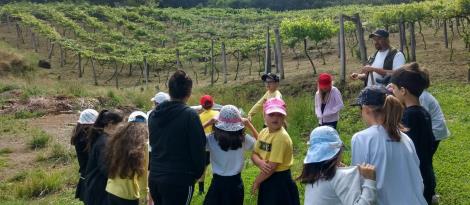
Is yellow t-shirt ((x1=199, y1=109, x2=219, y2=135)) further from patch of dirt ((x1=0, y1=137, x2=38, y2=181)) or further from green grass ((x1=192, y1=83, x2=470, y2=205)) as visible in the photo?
patch of dirt ((x1=0, y1=137, x2=38, y2=181))

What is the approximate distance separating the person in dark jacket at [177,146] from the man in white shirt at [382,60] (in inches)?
93.1

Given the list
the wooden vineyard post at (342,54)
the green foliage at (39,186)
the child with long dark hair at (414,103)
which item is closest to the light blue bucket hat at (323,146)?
the child with long dark hair at (414,103)

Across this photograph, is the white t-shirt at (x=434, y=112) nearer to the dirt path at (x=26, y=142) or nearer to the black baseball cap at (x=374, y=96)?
the black baseball cap at (x=374, y=96)

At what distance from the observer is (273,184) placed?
Answer: 4.74 meters

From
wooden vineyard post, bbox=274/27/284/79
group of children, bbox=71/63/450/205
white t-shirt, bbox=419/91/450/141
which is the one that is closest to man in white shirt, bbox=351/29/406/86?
white t-shirt, bbox=419/91/450/141

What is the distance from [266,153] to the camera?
4734mm

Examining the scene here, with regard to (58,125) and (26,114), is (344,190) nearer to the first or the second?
(58,125)

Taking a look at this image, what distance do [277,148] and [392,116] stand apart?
50.4 inches

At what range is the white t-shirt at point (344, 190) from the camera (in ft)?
11.0

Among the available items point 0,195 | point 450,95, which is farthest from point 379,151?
point 450,95

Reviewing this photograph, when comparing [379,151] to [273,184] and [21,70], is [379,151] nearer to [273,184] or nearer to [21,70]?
[273,184]

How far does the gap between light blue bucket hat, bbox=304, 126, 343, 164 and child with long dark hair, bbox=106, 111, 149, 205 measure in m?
1.56

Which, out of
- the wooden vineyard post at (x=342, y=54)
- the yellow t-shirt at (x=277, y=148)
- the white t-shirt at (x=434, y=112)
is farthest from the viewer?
the wooden vineyard post at (x=342, y=54)

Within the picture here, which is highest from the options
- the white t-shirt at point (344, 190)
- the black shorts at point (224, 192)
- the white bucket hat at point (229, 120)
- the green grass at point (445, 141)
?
the white bucket hat at point (229, 120)
